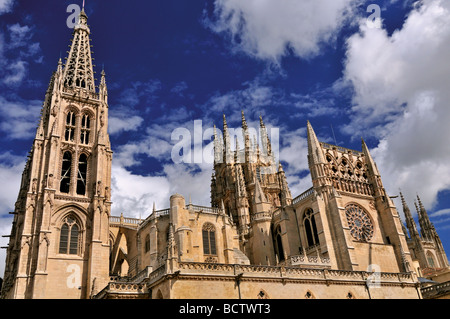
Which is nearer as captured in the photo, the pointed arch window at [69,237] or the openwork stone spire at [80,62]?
the pointed arch window at [69,237]

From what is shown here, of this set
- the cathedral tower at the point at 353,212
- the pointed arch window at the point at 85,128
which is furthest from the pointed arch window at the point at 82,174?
the cathedral tower at the point at 353,212

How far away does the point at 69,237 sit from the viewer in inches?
1484

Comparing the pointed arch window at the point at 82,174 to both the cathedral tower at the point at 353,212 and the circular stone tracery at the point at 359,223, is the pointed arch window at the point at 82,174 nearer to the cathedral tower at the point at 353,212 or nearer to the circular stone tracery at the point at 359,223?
the cathedral tower at the point at 353,212

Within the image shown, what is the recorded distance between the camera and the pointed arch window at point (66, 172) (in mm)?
41531

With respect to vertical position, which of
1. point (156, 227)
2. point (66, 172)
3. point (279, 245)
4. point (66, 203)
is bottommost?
point (279, 245)

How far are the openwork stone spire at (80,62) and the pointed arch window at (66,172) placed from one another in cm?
935

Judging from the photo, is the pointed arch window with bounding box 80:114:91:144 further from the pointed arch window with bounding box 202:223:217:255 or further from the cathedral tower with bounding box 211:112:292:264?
the cathedral tower with bounding box 211:112:292:264

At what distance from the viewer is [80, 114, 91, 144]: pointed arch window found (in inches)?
1753

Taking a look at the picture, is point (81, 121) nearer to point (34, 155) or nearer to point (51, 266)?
point (34, 155)

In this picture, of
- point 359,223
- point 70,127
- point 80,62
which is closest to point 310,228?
point 359,223

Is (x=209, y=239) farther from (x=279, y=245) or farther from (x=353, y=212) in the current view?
(x=353, y=212)

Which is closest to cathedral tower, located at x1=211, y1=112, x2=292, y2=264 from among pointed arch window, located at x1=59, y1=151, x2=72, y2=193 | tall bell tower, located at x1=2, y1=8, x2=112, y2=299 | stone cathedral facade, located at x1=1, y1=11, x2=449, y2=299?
stone cathedral facade, located at x1=1, y1=11, x2=449, y2=299

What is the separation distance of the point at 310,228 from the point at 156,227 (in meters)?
15.9
